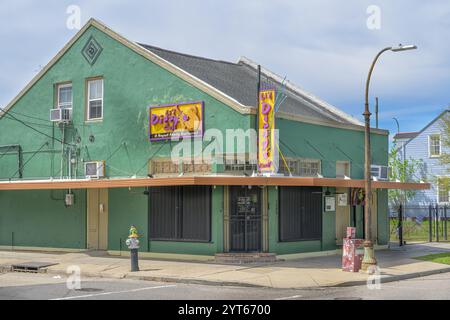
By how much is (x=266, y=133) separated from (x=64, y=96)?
9.70m

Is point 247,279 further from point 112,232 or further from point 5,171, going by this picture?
point 5,171

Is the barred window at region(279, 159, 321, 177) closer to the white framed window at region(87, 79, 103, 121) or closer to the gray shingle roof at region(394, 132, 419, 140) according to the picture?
the white framed window at region(87, 79, 103, 121)

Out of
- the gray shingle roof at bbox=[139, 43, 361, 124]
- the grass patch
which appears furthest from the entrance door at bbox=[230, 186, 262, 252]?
the grass patch

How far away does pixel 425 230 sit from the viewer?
35.3 metres

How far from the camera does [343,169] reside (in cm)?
2562

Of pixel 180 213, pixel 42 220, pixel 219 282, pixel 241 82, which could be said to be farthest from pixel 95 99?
pixel 219 282

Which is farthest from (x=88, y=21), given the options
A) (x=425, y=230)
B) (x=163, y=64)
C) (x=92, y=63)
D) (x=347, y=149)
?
(x=425, y=230)

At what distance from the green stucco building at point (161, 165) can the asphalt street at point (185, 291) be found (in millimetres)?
4497

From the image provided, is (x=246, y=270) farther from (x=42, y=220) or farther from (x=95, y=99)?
(x=42, y=220)

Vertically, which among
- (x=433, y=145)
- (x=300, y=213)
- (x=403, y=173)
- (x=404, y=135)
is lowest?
(x=300, y=213)

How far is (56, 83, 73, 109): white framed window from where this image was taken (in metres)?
26.1

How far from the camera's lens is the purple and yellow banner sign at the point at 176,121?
22078 mm
